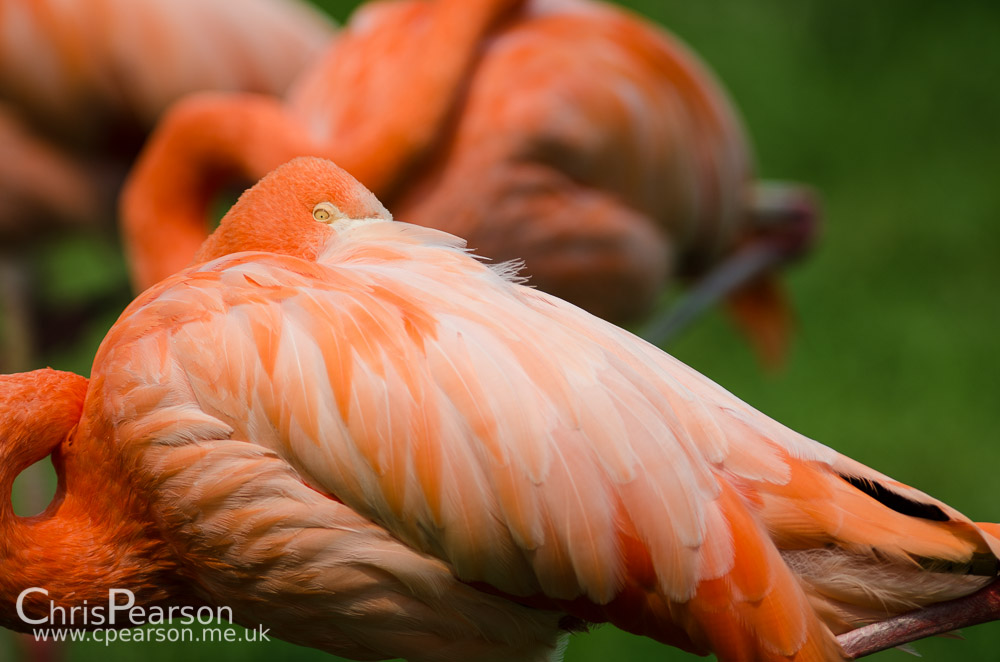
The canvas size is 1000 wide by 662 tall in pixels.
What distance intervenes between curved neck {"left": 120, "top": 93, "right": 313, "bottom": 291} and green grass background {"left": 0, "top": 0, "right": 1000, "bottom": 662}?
1113 millimetres

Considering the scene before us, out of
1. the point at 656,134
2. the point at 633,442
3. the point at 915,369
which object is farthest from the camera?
the point at 915,369

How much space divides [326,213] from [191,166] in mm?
1253

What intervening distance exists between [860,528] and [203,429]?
77 centimetres

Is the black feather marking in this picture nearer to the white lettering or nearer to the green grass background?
the white lettering

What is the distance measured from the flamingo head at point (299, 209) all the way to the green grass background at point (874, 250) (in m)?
1.80

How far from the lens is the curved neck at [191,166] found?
2658 millimetres

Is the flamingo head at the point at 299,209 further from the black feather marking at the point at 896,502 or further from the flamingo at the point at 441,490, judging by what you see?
the black feather marking at the point at 896,502

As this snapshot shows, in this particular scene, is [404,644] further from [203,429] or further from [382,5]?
[382,5]

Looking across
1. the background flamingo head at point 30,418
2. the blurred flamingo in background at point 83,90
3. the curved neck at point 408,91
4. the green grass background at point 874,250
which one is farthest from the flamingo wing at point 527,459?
the blurred flamingo in background at point 83,90

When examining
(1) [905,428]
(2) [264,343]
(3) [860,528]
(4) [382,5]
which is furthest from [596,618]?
(1) [905,428]

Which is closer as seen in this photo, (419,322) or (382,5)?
(419,322)

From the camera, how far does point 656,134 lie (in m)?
3.01

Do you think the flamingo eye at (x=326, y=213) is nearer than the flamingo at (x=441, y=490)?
No

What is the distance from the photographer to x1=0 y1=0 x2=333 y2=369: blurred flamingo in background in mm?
3441
